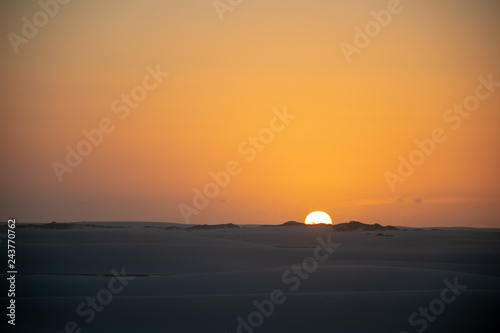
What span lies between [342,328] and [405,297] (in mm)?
1945

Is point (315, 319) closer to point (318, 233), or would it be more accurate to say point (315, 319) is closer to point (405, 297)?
point (405, 297)

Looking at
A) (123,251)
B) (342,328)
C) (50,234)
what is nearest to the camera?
(342,328)

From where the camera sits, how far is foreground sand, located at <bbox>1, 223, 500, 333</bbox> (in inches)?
382

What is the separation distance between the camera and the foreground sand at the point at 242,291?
9711mm

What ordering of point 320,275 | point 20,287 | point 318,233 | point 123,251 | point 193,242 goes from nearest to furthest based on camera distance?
point 20,287
point 320,275
point 123,251
point 193,242
point 318,233

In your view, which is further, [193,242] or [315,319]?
[193,242]

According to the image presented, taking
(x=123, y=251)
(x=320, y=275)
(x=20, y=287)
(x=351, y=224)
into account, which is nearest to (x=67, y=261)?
(x=123, y=251)

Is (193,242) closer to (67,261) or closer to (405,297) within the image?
(67,261)

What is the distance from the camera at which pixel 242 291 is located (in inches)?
502

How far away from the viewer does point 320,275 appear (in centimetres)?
1393

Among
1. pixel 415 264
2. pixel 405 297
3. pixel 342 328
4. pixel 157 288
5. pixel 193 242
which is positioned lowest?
pixel 342 328

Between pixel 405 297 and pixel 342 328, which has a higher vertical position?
pixel 405 297

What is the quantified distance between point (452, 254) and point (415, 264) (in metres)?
3.53

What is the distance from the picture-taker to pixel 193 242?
23.9m
